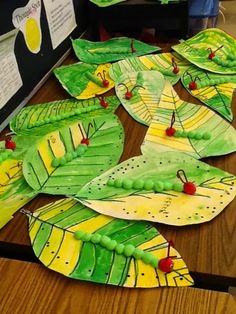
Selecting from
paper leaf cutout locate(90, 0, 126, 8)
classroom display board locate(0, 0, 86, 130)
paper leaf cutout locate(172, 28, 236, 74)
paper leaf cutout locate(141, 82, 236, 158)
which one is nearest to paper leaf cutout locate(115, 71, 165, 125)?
paper leaf cutout locate(141, 82, 236, 158)

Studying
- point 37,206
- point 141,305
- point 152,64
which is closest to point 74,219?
point 37,206

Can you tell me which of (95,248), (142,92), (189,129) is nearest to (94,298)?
(95,248)

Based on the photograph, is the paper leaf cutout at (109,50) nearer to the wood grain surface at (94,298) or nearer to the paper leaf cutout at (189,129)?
the paper leaf cutout at (189,129)

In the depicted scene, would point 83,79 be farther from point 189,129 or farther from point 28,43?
point 189,129

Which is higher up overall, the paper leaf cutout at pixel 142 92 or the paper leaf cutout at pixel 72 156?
the paper leaf cutout at pixel 72 156

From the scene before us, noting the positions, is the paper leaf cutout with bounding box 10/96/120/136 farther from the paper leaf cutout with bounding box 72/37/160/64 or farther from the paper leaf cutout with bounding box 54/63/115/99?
the paper leaf cutout with bounding box 72/37/160/64

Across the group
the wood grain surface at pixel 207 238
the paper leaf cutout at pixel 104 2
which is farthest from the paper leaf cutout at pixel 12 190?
the paper leaf cutout at pixel 104 2
